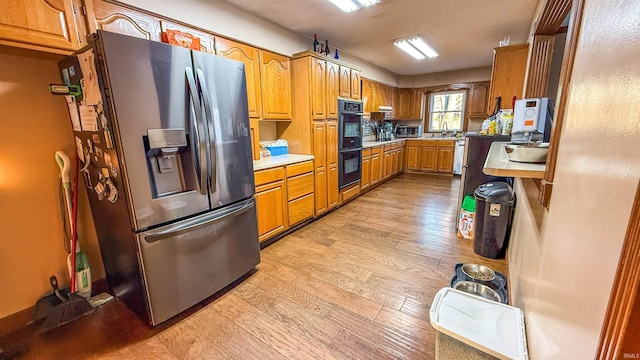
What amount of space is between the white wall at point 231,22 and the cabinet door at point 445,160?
3909mm

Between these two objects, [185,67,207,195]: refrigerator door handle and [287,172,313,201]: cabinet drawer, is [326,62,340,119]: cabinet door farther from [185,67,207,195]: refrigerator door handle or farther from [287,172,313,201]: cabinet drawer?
[185,67,207,195]: refrigerator door handle

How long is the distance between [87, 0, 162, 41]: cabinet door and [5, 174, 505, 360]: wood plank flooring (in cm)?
192

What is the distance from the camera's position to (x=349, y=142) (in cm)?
383

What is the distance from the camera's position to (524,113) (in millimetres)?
1672

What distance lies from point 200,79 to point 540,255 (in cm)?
199

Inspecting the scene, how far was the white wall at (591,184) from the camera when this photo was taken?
18.6 inches

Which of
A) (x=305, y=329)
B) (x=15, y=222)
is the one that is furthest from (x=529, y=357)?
(x=15, y=222)

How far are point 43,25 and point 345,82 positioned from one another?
9.60 ft

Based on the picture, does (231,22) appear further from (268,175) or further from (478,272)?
(478,272)

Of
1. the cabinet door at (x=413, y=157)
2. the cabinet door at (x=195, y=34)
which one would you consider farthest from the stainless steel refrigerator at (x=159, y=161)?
the cabinet door at (x=413, y=157)

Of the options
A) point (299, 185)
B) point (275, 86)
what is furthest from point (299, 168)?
point (275, 86)

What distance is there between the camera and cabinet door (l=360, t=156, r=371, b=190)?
172 inches

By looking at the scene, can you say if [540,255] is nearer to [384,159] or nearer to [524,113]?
[524,113]

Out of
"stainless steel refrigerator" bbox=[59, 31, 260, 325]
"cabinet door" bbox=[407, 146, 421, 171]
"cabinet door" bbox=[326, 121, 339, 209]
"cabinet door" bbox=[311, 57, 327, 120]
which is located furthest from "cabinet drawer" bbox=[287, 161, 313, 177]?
"cabinet door" bbox=[407, 146, 421, 171]
